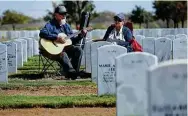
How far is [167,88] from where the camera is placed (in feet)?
17.0

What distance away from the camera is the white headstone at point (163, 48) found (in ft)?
56.7

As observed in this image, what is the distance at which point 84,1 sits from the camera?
227 ft

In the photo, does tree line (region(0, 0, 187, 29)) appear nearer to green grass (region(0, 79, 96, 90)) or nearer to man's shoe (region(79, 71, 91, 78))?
man's shoe (region(79, 71, 91, 78))

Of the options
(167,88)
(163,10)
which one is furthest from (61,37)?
(163,10)

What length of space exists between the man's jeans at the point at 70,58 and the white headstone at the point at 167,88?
8.47 m

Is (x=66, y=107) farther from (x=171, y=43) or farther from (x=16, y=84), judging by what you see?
(x=171, y=43)

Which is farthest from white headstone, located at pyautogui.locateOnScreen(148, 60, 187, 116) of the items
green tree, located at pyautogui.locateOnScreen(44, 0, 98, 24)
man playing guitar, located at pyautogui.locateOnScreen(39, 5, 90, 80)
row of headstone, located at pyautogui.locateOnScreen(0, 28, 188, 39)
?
green tree, located at pyautogui.locateOnScreen(44, 0, 98, 24)

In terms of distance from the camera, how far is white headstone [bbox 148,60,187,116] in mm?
5113

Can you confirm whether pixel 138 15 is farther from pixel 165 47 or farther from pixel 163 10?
pixel 165 47

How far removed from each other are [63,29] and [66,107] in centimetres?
487

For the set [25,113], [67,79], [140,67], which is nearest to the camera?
[140,67]

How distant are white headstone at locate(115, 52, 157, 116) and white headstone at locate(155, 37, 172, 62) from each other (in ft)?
34.4

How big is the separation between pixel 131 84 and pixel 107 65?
104 inches

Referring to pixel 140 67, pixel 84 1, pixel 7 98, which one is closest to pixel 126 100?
pixel 140 67
